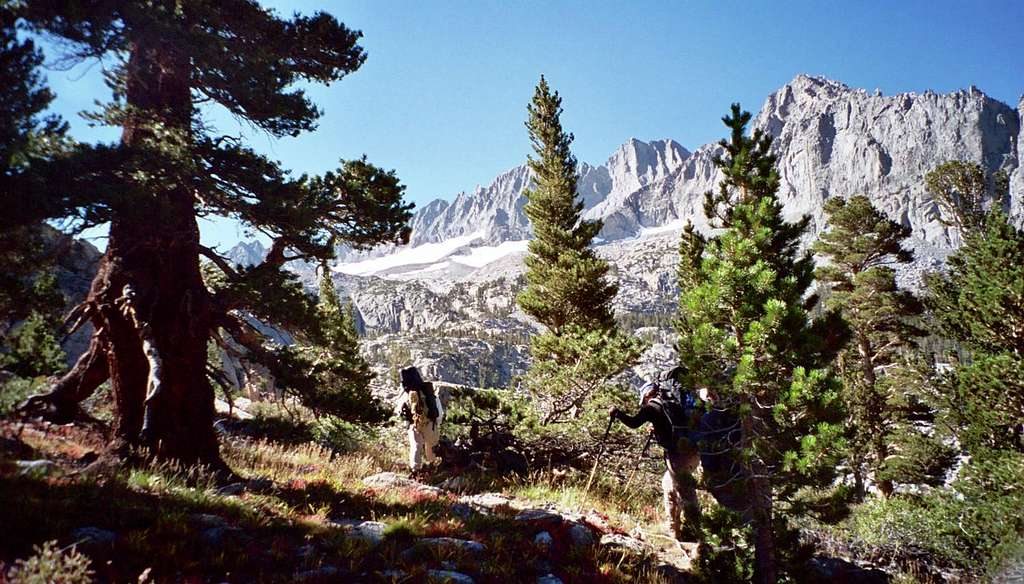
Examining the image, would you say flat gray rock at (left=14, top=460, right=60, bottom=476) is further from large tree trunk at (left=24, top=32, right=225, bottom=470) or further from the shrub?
the shrub

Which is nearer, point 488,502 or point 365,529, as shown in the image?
point 365,529

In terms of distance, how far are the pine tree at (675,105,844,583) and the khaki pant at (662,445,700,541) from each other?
0.71 m

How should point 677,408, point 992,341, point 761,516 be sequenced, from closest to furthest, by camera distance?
1. point 761,516
2. point 677,408
3. point 992,341

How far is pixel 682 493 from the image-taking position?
670cm

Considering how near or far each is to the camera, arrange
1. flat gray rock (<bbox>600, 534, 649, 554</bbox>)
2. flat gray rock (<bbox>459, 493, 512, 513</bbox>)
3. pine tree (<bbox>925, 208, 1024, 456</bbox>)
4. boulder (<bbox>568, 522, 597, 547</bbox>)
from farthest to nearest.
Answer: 1. pine tree (<bbox>925, 208, 1024, 456</bbox>)
2. flat gray rock (<bbox>459, 493, 512, 513</bbox>)
3. flat gray rock (<bbox>600, 534, 649, 554</bbox>)
4. boulder (<bbox>568, 522, 597, 547</bbox>)

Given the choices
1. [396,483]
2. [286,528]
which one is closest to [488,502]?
[396,483]

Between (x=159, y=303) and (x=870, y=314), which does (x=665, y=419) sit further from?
(x=870, y=314)

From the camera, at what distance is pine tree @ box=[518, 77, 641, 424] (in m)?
18.1

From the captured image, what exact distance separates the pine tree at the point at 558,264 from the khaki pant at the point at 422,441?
368cm

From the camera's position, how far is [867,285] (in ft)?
65.0

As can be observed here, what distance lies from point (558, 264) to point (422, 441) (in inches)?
458

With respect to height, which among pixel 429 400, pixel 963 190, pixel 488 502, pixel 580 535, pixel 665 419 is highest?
pixel 963 190

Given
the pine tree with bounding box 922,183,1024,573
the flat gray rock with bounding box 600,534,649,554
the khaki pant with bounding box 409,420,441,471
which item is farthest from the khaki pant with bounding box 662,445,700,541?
the pine tree with bounding box 922,183,1024,573

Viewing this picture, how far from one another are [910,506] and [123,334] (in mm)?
18864
